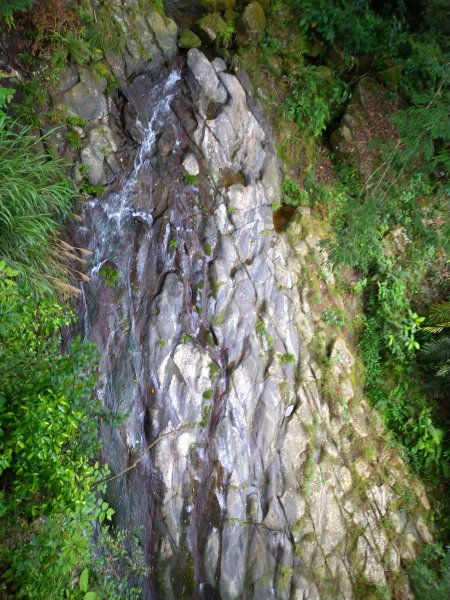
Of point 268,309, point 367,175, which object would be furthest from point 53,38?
point 367,175

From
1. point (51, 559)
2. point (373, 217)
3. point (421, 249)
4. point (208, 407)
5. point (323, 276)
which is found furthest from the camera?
point (421, 249)

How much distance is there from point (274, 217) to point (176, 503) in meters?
4.29

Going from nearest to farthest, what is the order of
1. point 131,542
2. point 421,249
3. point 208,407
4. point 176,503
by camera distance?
point 131,542
point 176,503
point 208,407
point 421,249

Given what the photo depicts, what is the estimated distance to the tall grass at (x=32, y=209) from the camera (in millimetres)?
4875

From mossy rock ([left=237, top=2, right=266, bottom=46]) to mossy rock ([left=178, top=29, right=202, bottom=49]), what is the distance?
0.69 meters

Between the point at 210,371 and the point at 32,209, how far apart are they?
290 cm

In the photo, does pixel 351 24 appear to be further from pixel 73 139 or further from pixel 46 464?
pixel 46 464

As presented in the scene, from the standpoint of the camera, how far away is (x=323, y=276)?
695cm

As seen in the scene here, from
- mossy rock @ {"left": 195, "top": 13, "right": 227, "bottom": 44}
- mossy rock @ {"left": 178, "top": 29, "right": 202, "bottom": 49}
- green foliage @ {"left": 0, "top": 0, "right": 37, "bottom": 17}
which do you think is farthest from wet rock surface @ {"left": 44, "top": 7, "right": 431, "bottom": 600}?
green foliage @ {"left": 0, "top": 0, "right": 37, "bottom": 17}

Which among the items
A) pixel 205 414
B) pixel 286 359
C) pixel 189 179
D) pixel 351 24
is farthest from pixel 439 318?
pixel 351 24

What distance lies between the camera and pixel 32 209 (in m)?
5.07

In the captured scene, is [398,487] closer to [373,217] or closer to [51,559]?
[373,217]

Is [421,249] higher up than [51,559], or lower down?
higher up

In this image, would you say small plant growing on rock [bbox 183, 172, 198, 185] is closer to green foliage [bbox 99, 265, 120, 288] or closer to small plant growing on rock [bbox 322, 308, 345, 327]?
green foliage [bbox 99, 265, 120, 288]
